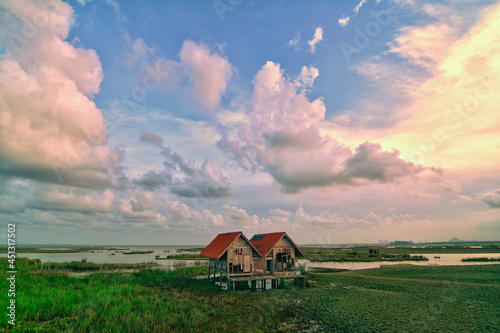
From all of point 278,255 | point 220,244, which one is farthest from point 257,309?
point 278,255

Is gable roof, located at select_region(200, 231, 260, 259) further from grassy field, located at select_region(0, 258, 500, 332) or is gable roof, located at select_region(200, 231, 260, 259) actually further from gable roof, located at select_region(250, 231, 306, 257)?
grassy field, located at select_region(0, 258, 500, 332)

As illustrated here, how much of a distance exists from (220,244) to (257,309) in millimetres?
10592

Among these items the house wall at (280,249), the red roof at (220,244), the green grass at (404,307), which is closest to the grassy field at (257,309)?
the green grass at (404,307)

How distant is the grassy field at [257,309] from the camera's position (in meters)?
13.7

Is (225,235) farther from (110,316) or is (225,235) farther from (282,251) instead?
(110,316)

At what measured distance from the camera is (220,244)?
26953 mm

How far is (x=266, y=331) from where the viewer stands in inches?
527

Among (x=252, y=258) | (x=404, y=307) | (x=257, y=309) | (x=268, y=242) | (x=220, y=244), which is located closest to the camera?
(x=257, y=309)

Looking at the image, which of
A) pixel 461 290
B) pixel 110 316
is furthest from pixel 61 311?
A: pixel 461 290

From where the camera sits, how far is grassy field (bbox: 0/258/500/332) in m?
13.7

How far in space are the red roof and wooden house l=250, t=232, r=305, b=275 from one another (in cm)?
345

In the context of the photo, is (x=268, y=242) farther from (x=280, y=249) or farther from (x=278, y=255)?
(x=278, y=255)

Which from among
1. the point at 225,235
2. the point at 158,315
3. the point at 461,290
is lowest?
the point at 461,290

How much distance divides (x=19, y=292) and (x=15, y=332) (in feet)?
23.8
